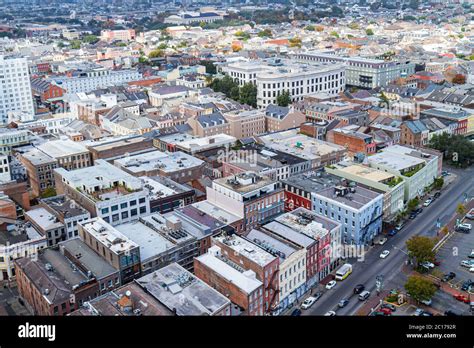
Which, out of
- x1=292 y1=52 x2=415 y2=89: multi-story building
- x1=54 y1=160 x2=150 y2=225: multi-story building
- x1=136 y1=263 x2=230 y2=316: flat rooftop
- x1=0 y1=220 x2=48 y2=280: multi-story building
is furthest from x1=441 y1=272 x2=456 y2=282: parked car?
x1=292 y1=52 x2=415 y2=89: multi-story building

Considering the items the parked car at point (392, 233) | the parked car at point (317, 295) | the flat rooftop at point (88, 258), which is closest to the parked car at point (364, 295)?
the parked car at point (317, 295)

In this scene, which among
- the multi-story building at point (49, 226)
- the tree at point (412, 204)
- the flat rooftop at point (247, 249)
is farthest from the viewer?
the tree at point (412, 204)

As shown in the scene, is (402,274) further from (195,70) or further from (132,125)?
(195,70)

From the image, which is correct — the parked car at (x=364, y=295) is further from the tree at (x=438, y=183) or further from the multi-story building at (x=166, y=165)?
the tree at (x=438, y=183)

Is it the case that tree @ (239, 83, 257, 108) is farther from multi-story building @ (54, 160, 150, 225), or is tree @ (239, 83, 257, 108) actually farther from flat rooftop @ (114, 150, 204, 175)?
multi-story building @ (54, 160, 150, 225)

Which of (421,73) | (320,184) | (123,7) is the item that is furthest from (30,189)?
(123,7)

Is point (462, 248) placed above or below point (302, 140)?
below
